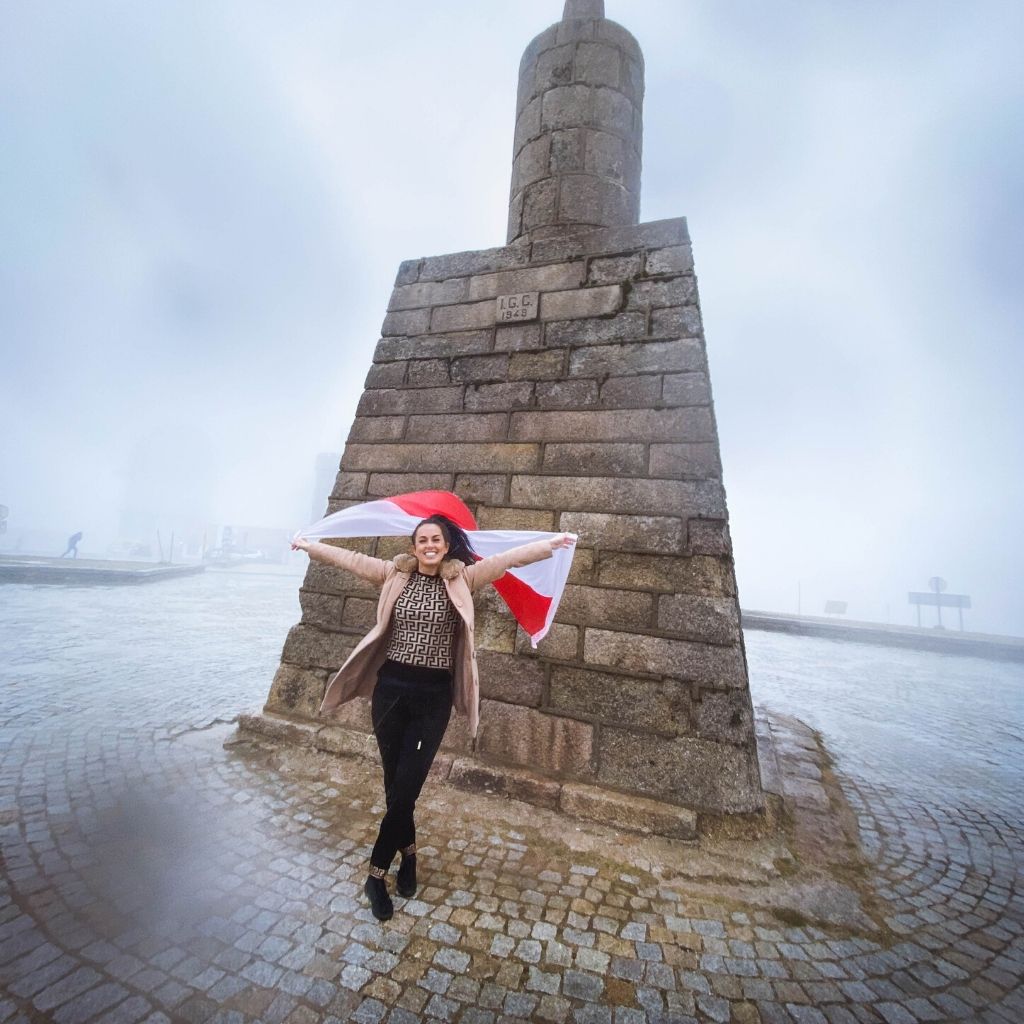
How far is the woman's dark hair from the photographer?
282 centimetres

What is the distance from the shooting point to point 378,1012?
190cm

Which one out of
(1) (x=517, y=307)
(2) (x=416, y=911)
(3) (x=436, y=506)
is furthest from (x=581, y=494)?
(2) (x=416, y=911)

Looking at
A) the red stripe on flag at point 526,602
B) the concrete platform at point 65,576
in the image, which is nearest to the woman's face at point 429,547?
the red stripe on flag at point 526,602

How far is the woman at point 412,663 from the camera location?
2.51 metres

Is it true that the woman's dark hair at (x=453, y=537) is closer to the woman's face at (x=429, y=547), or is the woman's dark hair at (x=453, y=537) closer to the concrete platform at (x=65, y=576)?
the woman's face at (x=429, y=547)

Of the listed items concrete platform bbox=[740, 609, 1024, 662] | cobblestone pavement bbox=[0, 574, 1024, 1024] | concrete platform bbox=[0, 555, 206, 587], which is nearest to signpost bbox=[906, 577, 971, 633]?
concrete platform bbox=[740, 609, 1024, 662]

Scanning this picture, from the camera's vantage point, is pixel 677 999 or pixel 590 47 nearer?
pixel 677 999

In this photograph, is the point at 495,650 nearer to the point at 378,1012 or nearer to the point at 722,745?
the point at 722,745

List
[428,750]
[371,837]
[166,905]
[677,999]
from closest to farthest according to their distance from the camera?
1. [677,999]
2. [166,905]
3. [428,750]
4. [371,837]

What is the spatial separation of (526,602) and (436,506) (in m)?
0.87

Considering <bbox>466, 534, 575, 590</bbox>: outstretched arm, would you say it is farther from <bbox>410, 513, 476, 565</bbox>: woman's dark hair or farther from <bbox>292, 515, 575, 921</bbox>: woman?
<bbox>410, 513, 476, 565</bbox>: woman's dark hair

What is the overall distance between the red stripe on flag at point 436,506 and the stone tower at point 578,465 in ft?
3.64

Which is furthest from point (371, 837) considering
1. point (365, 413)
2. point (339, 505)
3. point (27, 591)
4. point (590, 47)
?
point (27, 591)

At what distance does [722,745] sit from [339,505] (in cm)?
393
